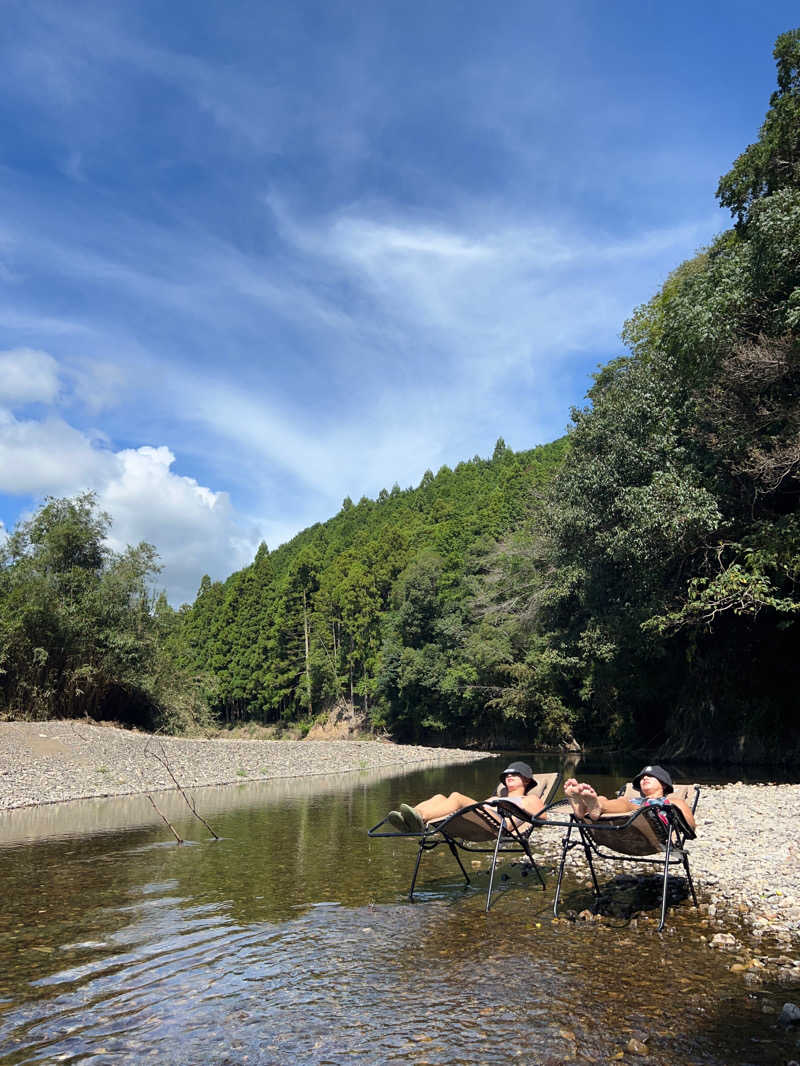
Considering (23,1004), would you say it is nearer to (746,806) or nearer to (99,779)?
(746,806)

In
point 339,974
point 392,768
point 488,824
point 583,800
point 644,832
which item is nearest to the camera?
point 339,974

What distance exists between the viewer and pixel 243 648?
74438 millimetres

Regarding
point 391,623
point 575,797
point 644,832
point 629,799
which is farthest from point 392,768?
point 391,623

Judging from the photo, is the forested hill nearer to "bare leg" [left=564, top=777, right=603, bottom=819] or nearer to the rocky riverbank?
the rocky riverbank

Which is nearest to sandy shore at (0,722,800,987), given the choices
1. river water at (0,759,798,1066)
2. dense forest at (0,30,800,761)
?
river water at (0,759,798,1066)

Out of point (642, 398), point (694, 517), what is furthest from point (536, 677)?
point (694, 517)

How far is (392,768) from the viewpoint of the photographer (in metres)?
28.7

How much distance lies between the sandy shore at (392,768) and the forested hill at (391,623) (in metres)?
7.77

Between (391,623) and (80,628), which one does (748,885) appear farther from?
(391,623)

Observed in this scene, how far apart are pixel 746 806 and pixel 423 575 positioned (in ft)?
132

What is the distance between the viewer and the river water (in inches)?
142

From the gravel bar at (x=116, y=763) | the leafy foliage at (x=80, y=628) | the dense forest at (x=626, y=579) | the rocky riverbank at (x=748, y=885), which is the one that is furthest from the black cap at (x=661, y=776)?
the leafy foliage at (x=80, y=628)

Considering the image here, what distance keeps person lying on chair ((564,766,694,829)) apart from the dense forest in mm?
8885

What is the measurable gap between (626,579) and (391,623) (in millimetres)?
34767
